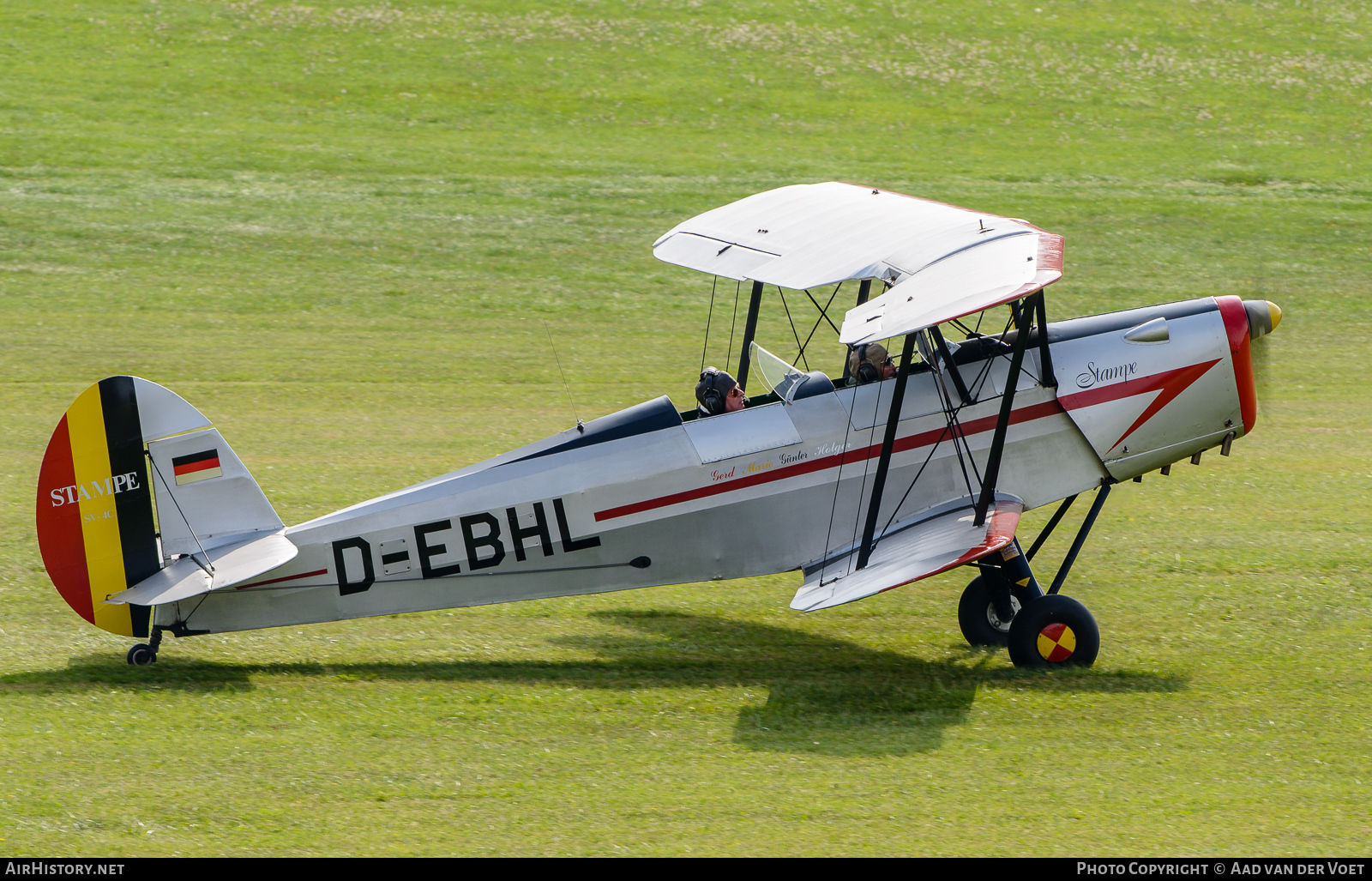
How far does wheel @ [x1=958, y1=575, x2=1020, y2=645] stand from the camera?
30.5 ft

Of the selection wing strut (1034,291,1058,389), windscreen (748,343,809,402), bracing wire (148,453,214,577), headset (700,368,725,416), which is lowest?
bracing wire (148,453,214,577)

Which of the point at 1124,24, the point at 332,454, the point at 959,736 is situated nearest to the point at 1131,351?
the point at 959,736

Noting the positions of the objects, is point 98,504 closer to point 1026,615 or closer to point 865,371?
point 865,371

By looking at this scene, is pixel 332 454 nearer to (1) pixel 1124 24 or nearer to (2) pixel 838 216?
(2) pixel 838 216

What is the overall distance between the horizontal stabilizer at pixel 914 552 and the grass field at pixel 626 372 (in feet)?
2.15

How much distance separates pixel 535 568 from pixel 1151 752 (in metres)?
3.79

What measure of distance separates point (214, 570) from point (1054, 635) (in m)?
5.13

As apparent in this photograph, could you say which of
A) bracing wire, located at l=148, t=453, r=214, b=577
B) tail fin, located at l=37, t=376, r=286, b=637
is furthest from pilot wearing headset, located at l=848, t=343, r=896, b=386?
bracing wire, located at l=148, t=453, r=214, b=577

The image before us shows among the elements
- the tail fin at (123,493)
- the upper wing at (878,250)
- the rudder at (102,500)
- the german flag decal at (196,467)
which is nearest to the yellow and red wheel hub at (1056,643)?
the upper wing at (878,250)

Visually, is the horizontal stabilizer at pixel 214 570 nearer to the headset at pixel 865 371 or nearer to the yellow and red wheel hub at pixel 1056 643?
the headset at pixel 865 371

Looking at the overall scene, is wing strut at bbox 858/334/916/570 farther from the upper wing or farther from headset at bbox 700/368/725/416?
headset at bbox 700/368/725/416

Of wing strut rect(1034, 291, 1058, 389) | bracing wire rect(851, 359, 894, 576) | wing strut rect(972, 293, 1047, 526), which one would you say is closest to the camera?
wing strut rect(972, 293, 1047, 526)

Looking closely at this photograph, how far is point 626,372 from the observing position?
16969 millimetres

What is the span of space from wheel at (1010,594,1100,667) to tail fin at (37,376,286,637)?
490 cm
